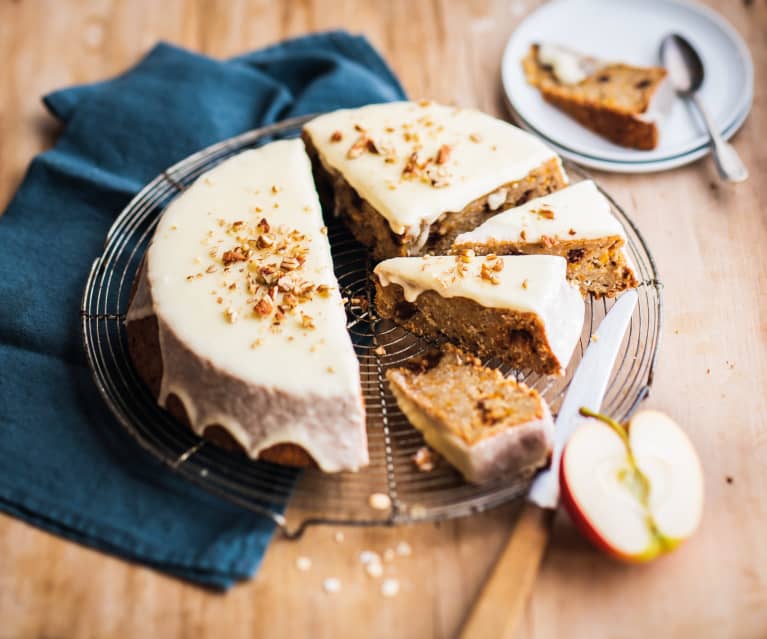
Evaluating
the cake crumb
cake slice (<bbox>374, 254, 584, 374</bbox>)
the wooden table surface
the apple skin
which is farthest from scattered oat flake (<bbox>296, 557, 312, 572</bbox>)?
cake slice (<bbox>374, 254, 584, 374</bbox>)

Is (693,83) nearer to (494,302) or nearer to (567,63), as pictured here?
(567,63)

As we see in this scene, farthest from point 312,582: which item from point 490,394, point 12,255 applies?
point 12,255

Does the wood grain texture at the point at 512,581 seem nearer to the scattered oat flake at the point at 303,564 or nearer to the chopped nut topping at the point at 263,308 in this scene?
the scattered oat flake at the point at 303,564

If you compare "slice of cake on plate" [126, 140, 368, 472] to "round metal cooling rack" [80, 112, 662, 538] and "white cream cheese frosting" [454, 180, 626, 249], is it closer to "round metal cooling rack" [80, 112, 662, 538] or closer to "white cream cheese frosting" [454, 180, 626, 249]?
"round metal cooling rack" [80, 112, 662, 538]

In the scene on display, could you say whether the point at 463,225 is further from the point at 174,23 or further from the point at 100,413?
the point at 174,23

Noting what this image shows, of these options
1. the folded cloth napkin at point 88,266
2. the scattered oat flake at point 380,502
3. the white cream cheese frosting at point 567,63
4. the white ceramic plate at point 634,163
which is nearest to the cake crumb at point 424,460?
the scattered oat flake at point 380,502
